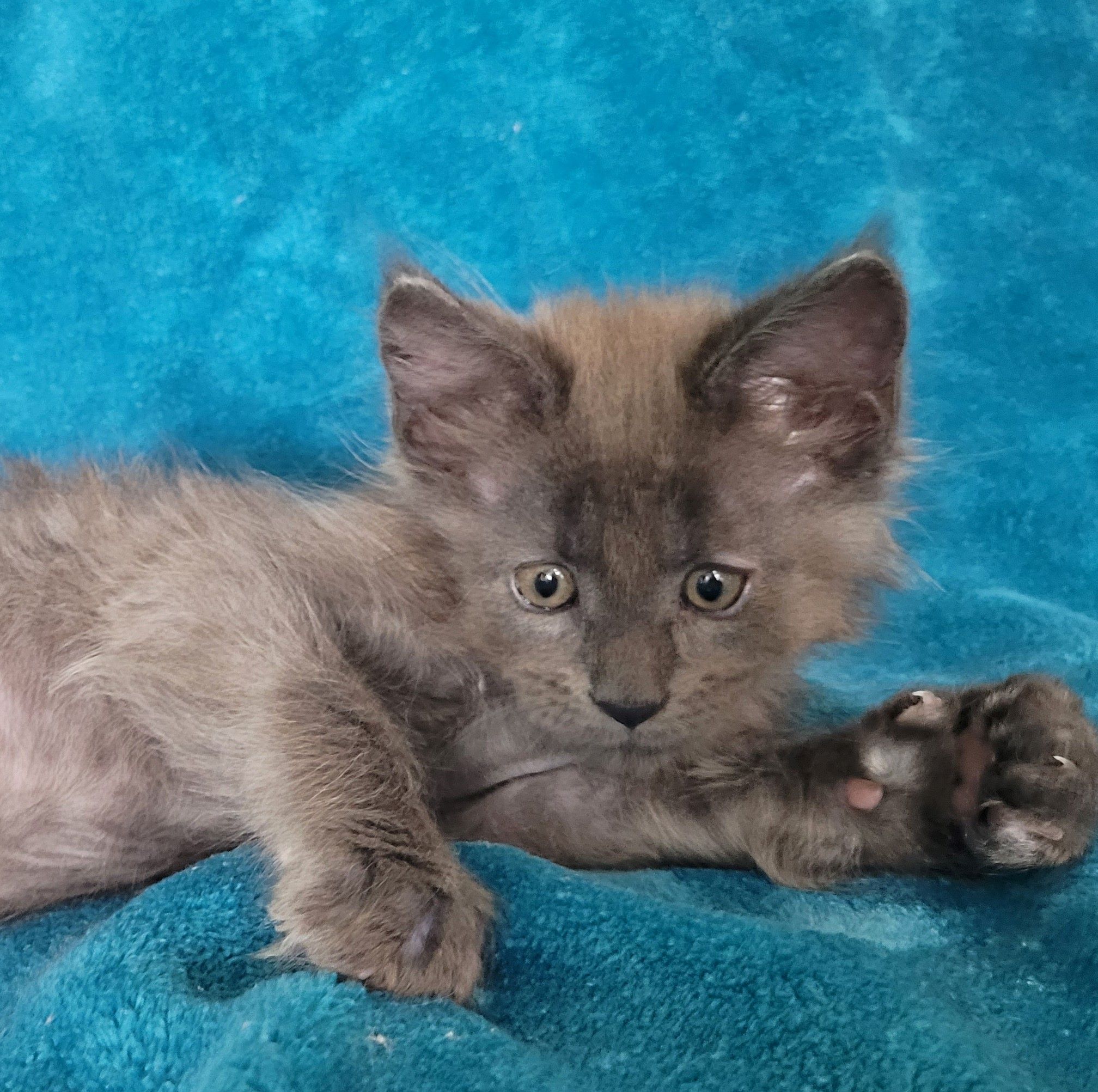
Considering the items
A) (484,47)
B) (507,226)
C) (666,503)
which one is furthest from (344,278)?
(666,503)

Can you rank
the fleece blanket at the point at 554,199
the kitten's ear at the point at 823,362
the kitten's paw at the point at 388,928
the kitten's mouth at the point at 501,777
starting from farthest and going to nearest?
the fleece blanket at the point at 554,199, the kitten's mouth at the point at 501,777, the kitten's ear at the point at 823,362, the kitten's paw at the point at 388,928

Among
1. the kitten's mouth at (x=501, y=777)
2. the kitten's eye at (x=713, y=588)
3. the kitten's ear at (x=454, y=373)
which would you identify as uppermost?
the kitten's ear at (x=454, y=373)

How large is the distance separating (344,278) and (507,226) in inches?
12.6

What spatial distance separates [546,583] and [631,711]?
180 mm

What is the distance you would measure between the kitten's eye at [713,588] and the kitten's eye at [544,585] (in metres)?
0.13

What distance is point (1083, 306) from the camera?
84.8 inches

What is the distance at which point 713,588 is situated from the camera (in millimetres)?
1256

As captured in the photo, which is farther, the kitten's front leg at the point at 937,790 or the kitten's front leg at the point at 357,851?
the kitten's front leg at the point at 937,790

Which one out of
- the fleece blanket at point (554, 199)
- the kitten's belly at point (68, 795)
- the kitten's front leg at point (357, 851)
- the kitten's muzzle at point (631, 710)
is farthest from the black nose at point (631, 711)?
the fleece blanket at point (554, 199)

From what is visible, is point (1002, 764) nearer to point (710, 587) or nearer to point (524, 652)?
point (710, 587)

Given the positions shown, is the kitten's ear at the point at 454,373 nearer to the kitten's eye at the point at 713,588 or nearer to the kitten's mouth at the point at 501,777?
the kitten's eye at the point at 713,588

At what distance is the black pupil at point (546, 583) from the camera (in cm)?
127

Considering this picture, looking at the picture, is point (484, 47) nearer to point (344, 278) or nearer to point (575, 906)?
point (344, 278)

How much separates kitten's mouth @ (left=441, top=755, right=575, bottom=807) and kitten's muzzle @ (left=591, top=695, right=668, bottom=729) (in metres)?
0.24
